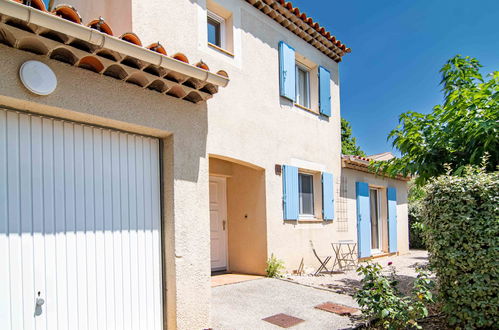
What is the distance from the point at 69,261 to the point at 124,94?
1.91 metres

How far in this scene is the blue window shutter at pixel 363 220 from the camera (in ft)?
35.8

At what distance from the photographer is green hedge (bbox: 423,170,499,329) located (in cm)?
464

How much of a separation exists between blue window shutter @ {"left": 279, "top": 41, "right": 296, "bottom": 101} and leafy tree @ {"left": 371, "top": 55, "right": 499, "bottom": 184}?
269 centimetres

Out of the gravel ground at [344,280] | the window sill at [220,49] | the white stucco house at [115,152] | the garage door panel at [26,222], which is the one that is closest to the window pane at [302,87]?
the white stucco house at [115,152]

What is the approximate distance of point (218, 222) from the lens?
28.3 ft

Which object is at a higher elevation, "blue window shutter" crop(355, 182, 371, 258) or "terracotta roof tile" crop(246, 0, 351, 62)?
"terracotta roof tile" crop(246, 0, 351, 62)

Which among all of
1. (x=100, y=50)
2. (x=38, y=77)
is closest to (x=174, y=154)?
(x=100, y=50)

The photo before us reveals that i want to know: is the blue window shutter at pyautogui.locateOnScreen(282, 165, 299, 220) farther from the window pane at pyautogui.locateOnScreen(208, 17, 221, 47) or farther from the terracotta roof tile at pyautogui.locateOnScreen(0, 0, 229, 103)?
the terracotta roof tile at pyautogui.locateOnScreen(0, 0, 229, 103)

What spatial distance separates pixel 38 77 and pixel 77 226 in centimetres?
157

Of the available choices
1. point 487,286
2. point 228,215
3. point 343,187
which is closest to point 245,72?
point 228,215

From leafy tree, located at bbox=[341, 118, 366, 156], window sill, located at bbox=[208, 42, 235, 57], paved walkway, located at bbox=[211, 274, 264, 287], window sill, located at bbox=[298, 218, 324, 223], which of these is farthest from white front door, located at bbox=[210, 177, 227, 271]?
leafy tree, located at bbox=[341, 118, 366, 156]

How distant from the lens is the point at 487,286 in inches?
183

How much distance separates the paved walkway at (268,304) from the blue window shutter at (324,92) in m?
4.92

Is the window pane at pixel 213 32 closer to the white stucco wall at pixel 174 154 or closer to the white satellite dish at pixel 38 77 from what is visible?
the white stucco wall at pixel 174 154
